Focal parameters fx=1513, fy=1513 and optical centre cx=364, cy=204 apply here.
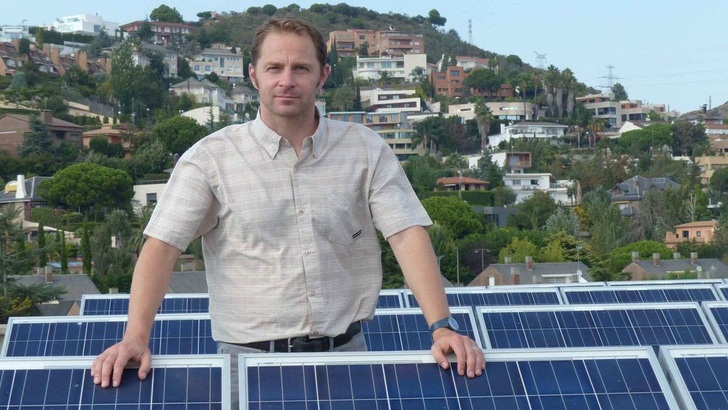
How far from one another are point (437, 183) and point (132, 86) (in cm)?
3621

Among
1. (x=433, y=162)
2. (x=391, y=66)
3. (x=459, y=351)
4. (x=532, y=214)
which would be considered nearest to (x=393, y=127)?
(x=433, y=162)

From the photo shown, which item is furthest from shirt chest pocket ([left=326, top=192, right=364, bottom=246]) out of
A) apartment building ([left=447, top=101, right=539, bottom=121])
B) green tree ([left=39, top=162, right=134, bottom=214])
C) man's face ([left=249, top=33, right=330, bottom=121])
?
apartment building ([left=447, top=101, right=539, bottom=121])

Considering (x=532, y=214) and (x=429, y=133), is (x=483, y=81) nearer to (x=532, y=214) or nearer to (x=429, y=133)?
(x=429, y=133)

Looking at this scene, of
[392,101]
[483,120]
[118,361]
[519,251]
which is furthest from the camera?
[392,101]

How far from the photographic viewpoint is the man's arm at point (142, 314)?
5547 millimetres

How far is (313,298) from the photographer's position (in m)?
5.86

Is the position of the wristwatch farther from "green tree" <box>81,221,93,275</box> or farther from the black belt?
"green tree" <box>81,221,93,275</box>

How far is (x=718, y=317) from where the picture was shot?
13.8 metres

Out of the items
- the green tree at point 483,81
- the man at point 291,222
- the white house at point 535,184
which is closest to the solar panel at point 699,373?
the man at point 291,222

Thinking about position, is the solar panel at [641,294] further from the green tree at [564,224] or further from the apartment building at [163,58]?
the apartment building at [163,58]

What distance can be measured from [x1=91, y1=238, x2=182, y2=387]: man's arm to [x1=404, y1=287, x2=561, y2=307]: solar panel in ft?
42.5

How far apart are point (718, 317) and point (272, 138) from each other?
28.8ft

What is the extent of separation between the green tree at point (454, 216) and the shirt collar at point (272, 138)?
237 feet

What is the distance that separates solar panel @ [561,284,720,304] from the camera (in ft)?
61.9
